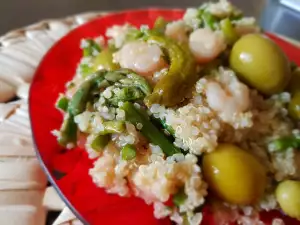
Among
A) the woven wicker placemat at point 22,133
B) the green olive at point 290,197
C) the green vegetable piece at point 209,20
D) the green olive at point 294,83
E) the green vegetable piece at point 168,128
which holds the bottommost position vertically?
the woven wicker placemat at point 22,133

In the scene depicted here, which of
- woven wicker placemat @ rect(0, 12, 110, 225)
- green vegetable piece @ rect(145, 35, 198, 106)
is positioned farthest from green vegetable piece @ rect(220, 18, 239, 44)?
woven wicker placemat @ rect(0, 12, 110, 225)

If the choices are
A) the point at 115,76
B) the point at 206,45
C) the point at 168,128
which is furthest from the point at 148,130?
the point at 206,45

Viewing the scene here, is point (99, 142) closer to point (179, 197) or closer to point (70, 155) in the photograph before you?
point (70, 155)

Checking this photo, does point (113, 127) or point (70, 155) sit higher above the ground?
point (113, 127)

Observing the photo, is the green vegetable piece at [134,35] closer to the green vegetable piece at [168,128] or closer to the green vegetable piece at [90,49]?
the green vegetable piece at [90,49]

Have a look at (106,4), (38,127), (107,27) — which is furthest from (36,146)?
(106,4)

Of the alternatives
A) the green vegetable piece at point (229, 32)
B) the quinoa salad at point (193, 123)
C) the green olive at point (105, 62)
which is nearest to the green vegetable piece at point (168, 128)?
the quinoa salad at point (193, 123)
